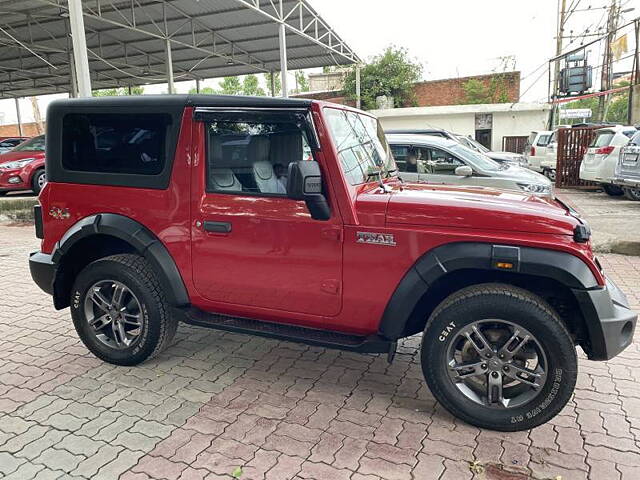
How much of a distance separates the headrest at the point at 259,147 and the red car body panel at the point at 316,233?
0.93 ft

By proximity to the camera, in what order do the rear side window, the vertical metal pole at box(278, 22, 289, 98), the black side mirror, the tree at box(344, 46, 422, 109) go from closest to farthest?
1. the black side mirror
2. the rear side window
3. the vertical metal pole at box(278, 22, 289, 98)
4. the tree at box(344, 46, 422, 109)

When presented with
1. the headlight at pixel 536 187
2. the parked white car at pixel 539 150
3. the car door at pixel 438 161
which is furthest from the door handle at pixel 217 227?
the parked white car at pixel 539 150

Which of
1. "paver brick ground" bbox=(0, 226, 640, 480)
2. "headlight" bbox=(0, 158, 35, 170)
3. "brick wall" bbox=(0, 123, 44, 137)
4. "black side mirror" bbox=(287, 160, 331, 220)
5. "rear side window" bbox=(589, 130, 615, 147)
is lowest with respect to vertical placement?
"paver brick ground" bbox=(0, 226, 640, 480)

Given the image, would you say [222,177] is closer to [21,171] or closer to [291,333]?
[291,333]

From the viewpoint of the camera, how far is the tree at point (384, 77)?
27.4 m

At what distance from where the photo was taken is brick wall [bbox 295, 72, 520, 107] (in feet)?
90.7

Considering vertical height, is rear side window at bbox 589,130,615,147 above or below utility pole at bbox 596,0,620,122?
below

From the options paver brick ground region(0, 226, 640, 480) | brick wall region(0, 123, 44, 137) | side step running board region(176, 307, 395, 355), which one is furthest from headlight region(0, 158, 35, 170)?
brick wall region(0, 123, 44, 137)

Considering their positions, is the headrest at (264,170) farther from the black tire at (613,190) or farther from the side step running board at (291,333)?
the black tire at (613,190)

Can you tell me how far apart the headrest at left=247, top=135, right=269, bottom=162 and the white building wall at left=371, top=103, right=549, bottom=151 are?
73.4ft

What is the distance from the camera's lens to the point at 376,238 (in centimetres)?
299

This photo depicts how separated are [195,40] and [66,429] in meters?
19.0

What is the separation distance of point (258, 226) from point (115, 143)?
4.30 feet

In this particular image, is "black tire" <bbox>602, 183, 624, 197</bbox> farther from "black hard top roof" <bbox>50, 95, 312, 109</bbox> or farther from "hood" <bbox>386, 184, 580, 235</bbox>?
"black hard top roof" <bbox>50, 95, 312, 109</bbox>
